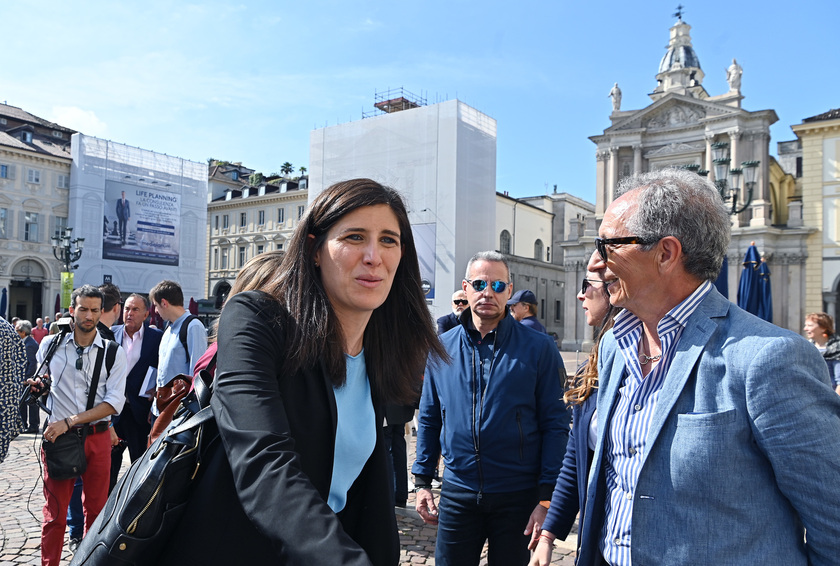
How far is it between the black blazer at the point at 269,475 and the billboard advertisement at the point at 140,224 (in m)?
45.4

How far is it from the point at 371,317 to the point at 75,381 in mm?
3647

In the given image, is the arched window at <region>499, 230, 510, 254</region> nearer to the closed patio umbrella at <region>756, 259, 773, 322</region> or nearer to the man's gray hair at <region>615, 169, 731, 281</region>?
the closed patio umbrella at <region>756, 259, 773, 322</region>

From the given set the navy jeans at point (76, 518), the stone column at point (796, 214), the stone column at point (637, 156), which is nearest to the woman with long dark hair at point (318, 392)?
the navy jeans at point (76, 518)

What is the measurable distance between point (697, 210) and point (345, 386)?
1118 millimetres

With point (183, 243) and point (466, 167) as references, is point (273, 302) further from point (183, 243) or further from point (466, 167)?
point (183, 243)

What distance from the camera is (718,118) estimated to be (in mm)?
39281

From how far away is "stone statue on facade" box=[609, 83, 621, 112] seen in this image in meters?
44.1

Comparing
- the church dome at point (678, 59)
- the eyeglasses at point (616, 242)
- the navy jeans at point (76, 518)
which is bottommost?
the navy jeans at point (76, 518)

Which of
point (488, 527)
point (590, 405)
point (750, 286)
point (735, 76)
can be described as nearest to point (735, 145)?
point (735, 76)

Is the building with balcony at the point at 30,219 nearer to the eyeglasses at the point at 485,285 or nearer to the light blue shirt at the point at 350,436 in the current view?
the eyeglasses at the point at 485,285

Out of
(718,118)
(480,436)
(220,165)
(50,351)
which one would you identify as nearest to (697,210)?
(480,436)

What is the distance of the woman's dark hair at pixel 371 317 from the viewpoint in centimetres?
163

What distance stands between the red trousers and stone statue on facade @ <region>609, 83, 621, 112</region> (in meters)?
44.3

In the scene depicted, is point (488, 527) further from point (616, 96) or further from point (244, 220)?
point (244, 220)
